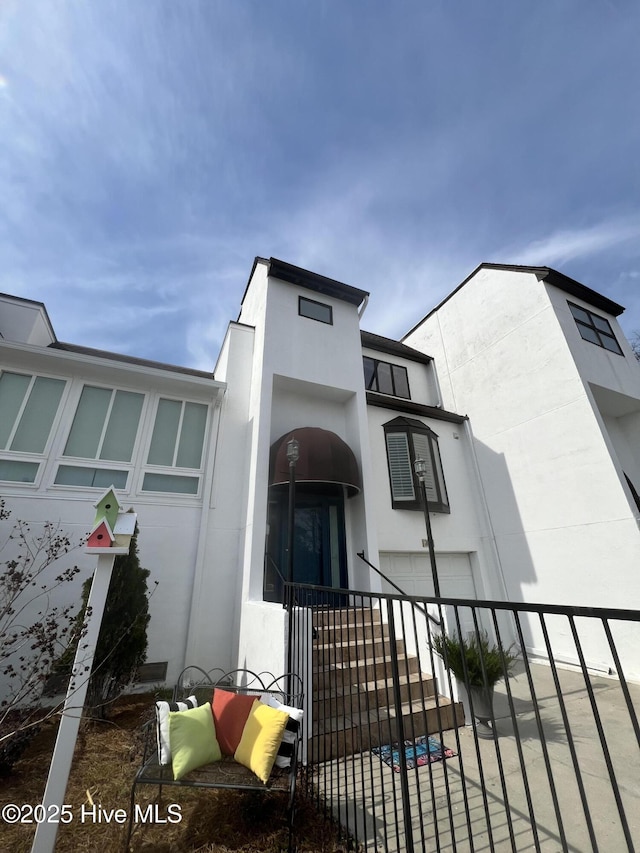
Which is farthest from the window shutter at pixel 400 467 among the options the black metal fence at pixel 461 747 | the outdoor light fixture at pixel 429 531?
the black metal fence at pixel 461 747

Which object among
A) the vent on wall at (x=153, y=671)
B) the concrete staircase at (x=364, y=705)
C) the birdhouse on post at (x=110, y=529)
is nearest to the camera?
the birdhouse on post at (x=110, y=529)

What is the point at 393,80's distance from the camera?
22.5 feet

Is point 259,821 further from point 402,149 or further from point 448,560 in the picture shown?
point 402,149

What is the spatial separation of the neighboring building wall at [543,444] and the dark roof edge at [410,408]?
667mm

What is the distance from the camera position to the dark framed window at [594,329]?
10.3 metres

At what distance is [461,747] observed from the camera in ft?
12.6

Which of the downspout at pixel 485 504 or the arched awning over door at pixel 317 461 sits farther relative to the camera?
the downspout at pixel 485 504

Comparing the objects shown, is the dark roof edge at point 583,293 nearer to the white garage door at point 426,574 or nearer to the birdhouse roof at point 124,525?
the white garage door at point 426,574

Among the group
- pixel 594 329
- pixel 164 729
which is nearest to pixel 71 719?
pixel 164 729

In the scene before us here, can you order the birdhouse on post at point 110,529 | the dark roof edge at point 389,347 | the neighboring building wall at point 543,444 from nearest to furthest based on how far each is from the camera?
1. the birdhouse on post at point 110,529
2. the neighboring building wall at point 543,444
3. the dark roof edge at point 389,347

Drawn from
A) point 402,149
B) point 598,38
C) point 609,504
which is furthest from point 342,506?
point 598,38

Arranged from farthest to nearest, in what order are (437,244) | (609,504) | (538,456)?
(538,456)
(437,244)
(609,504)

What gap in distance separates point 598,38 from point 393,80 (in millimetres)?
3803

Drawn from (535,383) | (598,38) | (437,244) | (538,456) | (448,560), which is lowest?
(448,560)
